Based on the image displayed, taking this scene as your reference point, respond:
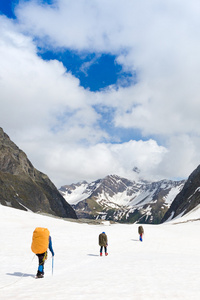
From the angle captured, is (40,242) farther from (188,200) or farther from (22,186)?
(22,186)

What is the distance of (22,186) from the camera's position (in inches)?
5714

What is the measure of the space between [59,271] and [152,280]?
19.7 ft

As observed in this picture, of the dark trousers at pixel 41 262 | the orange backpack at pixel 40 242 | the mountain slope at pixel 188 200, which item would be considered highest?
the mountain slope at pixel 188 200

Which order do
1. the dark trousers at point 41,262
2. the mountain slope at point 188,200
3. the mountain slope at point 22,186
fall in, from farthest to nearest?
the mountain slope at point 22,186 → the mountain slope at point 188,200 → the dark trousers at point 41,262

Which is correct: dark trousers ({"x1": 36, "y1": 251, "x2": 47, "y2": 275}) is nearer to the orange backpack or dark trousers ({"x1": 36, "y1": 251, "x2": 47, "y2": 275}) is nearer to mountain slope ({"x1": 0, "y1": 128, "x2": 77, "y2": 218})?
the orange backpack

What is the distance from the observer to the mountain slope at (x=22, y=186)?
125 metres

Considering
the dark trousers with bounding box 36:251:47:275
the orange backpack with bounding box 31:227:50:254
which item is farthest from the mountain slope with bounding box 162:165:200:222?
the orange backpack with bounding box 31:227:50:254

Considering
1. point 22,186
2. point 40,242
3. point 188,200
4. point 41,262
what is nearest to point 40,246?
point 40,242

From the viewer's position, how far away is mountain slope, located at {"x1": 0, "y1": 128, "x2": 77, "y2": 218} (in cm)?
12544

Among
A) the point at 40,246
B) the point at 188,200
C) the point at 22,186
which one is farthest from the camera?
the point at 22,186

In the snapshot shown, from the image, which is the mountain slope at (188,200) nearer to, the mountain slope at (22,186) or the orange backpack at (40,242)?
the mountain slope at (22,186)

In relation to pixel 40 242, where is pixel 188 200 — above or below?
above

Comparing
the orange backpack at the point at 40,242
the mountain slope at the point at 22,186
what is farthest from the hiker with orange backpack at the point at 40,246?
the mountain slope at the point at 22,186

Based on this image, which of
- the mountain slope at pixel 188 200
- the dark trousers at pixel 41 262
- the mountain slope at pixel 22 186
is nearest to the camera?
the dark trousers at pixel 41 262
